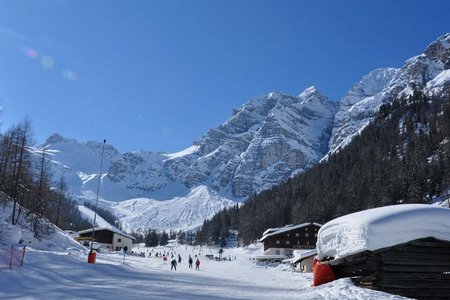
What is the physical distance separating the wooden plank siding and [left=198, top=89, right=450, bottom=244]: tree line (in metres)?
97.4

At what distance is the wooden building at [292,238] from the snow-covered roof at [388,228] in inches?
3925

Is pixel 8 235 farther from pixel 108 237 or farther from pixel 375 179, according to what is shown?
pixel 375 179

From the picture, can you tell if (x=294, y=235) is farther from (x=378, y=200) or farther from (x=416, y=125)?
(x=416, y=125)

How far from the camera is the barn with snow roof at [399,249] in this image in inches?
763

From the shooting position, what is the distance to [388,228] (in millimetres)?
19328

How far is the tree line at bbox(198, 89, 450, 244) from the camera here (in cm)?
12194

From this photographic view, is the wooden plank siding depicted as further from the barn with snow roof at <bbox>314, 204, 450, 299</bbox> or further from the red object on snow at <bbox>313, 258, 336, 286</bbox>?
the red object on snow at <bbox>313, 258, 336, 286</bbox>

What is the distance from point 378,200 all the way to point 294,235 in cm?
2581

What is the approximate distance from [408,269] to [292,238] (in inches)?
4020

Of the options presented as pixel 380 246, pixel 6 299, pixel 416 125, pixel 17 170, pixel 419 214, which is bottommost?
pixel 6 299

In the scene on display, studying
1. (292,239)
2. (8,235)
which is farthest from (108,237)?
(8,235)

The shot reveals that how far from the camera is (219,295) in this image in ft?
67.1

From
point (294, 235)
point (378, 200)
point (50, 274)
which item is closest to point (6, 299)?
point (50, 274)

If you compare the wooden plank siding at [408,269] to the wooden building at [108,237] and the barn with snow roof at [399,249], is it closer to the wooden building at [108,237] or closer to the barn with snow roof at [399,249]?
the barn with snow roof at [399,249]
